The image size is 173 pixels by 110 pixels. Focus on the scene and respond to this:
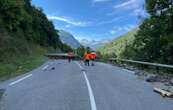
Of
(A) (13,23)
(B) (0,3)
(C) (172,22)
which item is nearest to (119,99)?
(C) (172,22)

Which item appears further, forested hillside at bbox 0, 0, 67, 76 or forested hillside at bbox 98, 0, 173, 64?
forested hillside at bbox 98, 0, 173, 64

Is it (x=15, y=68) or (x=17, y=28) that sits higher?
(x=17, y=28)

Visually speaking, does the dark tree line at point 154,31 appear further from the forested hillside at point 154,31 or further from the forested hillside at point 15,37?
the forested hillside at point 15,37

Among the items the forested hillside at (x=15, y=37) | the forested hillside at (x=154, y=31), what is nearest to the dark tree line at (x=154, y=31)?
the forested hillside at (x=154, y=31)

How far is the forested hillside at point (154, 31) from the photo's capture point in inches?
1501

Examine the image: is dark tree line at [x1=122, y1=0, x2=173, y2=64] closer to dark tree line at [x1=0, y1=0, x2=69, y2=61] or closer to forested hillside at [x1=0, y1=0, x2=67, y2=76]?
forested hillside at [x1=0, y1=0, x2=67, y2=76]

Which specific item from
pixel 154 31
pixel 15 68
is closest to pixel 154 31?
pixel 154 31

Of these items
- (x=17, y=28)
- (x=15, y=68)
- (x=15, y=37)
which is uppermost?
(x=17, y=28)

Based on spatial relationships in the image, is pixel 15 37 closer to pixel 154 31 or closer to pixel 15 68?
pixel 154 31

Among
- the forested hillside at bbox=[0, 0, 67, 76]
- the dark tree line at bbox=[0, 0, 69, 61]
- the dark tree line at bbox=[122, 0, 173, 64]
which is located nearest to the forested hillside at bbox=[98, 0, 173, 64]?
the dark tree line at bbox=[122, 0, 173, 64]

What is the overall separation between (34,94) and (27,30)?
55.9 meters

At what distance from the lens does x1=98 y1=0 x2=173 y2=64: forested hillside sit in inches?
1501

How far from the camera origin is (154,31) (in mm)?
39062

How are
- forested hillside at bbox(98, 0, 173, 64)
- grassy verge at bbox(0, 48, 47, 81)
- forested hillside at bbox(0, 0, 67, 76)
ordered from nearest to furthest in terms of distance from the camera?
1. grassy verge at bbox(0, 48, 47, 81)
2. forested hillside at bbox(0, 0, 67, 76)
3. forested hillside at bbox(98, 0, 173, 64)
